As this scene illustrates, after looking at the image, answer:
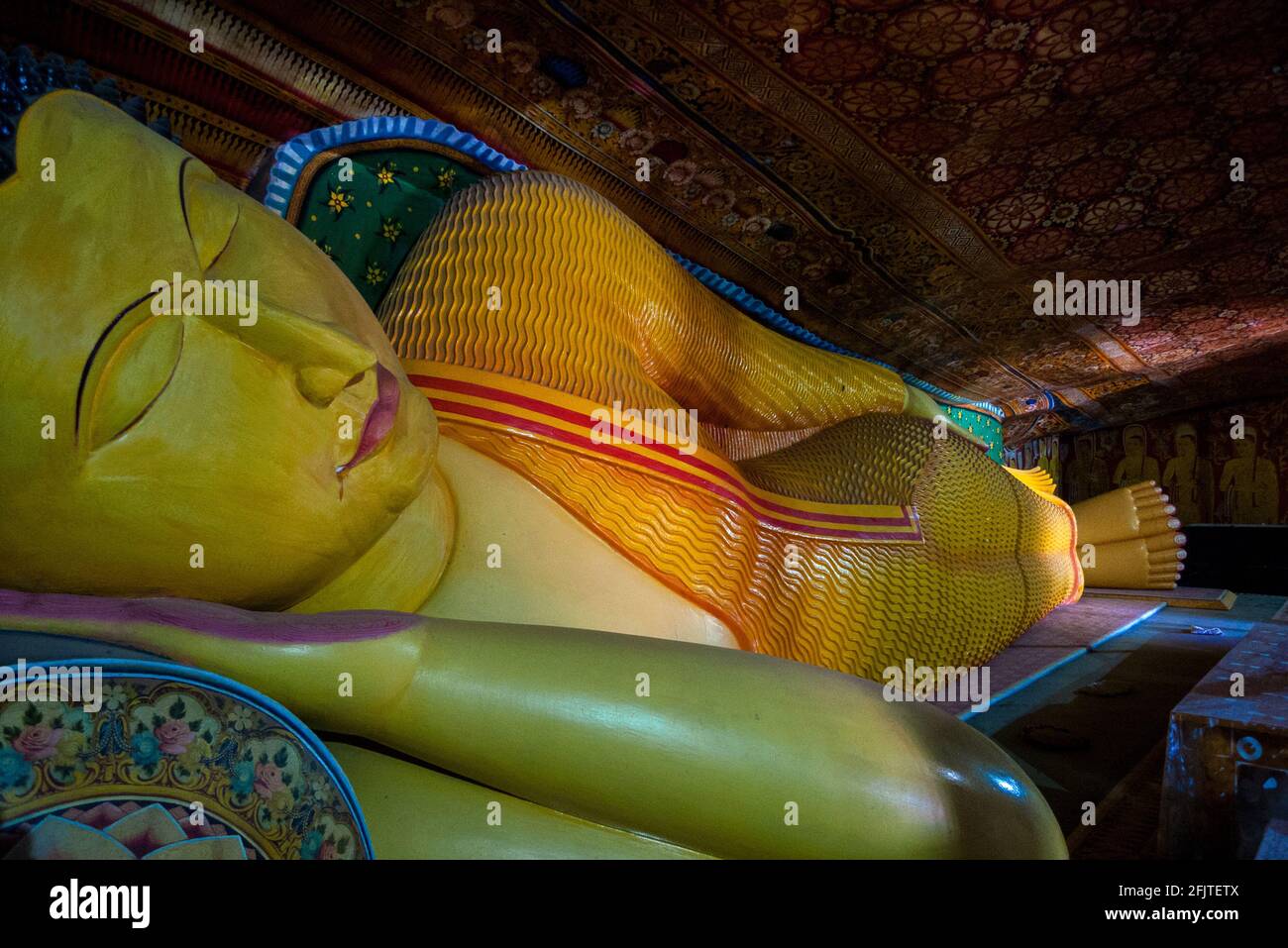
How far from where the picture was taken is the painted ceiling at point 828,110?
5.05ft

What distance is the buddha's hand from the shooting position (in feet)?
2.03

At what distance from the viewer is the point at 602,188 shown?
7.28 feet

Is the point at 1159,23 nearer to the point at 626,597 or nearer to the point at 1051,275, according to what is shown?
the point at 1051,275

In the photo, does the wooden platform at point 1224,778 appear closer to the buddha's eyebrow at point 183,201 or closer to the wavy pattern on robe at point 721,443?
the wavy pattern on robe at point 721,443

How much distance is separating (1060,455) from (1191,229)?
510cm

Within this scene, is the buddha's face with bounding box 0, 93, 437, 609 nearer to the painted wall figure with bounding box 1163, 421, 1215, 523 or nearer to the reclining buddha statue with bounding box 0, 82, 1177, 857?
the reclining buddha statue with bounding box 0, 82, 1177, 857

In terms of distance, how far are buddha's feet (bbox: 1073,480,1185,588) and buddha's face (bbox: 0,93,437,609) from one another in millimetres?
3120

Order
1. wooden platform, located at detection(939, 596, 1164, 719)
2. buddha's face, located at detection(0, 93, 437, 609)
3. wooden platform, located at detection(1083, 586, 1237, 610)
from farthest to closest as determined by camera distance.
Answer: wooden platform, located at detection(1083, 586, 1237, 610) → wooden platform, located at detection(939, 596, 1164, 719) → buddha's face, located at detection(0, 93, 437, 609)

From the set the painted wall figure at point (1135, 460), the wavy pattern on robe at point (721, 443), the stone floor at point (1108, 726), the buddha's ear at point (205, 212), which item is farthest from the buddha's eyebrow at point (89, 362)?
the painted wall figure at point (1135, 460)

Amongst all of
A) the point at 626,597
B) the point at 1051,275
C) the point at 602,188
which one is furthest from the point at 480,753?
the point at 1051,275

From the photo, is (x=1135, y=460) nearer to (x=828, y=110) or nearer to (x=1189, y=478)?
(x=1189, y=478)

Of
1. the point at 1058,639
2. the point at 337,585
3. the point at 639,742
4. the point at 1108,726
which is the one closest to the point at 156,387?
the point at 337,585

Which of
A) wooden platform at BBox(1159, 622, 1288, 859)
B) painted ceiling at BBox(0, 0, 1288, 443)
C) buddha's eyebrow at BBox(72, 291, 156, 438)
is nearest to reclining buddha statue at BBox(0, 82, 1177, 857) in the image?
buddha's eyebrow at BBox(72, 291, 156, 438)

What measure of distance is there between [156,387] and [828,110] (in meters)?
1.97
